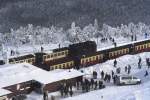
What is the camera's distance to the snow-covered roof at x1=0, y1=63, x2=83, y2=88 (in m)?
41.9

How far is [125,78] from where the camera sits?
4238cm

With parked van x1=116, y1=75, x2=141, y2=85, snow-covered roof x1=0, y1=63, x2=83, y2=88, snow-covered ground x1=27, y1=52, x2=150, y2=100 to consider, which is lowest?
snow-covered ground x1=27, y1=52, x2=150, y2=100

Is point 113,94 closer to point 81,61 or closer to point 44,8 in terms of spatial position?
point 81,61

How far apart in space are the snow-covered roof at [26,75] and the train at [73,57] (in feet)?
21.7

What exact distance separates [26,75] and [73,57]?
35.3 feet

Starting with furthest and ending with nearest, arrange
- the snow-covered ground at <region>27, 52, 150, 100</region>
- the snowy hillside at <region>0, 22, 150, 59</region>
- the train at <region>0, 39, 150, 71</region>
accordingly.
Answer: the snowy hillside at <region>0, 22, 150, 59</region> → the train at <region>0, 39, 150, 71</region> → the snow-covered ground at <region>27, 52, 150, 100</region>

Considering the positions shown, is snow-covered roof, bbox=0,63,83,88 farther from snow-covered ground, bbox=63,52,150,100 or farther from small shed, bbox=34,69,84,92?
snow-covered ground, bbox=63,52,150,100

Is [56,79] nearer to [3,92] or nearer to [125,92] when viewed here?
[3,92]

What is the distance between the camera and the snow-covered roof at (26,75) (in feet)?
138

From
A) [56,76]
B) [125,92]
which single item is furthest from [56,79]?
[125,92]

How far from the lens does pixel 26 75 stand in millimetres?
43094

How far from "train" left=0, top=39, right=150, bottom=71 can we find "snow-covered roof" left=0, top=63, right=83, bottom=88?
662 centimetres

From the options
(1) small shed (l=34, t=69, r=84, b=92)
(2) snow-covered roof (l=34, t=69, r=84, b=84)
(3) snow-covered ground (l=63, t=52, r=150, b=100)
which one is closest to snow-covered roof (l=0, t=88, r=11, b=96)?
(1) small shed (l=34, t=69, r=84, b=92)

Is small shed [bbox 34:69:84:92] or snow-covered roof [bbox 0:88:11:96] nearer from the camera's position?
snow-covered roof [bbox 0:88:11:96]
